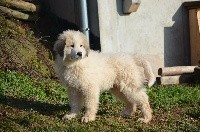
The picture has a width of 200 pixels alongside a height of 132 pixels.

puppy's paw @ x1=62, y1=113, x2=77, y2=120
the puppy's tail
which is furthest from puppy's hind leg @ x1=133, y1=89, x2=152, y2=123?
puppy's paw @ x1=62, y1=113, x2=77, y2=120

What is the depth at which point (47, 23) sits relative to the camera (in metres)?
14.7

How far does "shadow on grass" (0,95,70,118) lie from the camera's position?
28.3 ft

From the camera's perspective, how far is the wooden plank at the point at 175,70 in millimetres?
12461

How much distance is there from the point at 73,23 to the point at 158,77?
303 cm

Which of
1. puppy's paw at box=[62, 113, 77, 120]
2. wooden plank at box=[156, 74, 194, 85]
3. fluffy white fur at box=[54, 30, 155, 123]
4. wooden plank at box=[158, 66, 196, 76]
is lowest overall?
wooden plank at box=[156, 74, 194, 85]

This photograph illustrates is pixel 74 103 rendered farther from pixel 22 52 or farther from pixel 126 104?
pixel 22 52

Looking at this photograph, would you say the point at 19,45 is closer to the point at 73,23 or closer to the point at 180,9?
the point at 73,23

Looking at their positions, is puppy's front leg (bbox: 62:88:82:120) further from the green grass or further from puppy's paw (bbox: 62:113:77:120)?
the green grass

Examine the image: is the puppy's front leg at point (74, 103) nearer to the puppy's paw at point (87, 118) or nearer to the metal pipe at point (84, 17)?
the puppy's paw at point (87, 118)

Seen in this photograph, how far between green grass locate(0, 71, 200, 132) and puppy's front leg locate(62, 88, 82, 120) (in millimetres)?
106

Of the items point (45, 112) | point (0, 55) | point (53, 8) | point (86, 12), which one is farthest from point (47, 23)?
point (45, 112)

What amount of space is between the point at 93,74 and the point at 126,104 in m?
1.09

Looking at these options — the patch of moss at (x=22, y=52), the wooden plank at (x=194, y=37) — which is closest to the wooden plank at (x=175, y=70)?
the wooden plank at (x=194, y=37)

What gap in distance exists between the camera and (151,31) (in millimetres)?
13125
